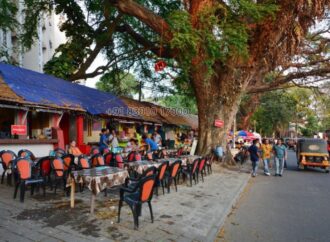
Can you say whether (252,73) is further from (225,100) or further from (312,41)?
(312,41)

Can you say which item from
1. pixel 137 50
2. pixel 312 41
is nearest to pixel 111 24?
pixel 137 50

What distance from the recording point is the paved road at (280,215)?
5918mm

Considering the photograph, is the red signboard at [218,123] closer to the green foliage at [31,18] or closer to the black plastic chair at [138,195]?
the black plastic chair at [138,195]

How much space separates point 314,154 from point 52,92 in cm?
1456

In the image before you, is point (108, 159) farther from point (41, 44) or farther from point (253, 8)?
point (41, 44)

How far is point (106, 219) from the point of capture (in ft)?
20.0

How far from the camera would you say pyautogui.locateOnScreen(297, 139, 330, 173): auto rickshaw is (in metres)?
17.3

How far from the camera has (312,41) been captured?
67.4 feet

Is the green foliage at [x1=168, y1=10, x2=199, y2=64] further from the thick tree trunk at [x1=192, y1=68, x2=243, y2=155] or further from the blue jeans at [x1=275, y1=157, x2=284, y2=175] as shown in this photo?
the blue jeans at [x1=275, y1=157, x2=284, y2=175]

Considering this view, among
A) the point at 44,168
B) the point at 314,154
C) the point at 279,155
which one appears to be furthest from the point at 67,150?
the point at 314,154

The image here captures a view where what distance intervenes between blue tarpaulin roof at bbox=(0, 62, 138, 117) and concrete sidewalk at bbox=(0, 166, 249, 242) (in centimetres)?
408

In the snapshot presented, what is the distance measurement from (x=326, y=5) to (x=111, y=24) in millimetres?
11507

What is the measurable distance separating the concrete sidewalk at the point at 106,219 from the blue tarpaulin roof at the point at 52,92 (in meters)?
4.08

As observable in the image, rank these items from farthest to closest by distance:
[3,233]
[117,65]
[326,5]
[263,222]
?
[117,65] < [326,5] < [263,222] < [3,233]
